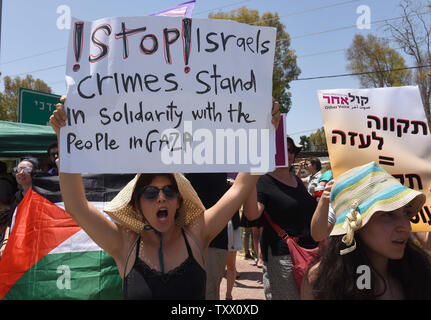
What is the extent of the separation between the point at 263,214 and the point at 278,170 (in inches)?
15.0

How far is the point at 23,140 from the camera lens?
16.0 ft

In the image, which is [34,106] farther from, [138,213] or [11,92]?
[11,92]

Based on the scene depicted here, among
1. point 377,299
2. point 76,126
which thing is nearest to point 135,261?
point 76,126

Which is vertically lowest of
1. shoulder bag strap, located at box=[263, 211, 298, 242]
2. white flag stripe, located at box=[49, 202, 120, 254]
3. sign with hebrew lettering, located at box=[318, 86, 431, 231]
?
white flag stripe, located at box=[49, 202, 120, 254]

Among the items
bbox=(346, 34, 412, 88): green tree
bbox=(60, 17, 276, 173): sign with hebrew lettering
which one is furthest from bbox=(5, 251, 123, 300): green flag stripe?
bbox=(346, 34, 412, 88): green tree

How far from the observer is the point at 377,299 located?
1.63 meters

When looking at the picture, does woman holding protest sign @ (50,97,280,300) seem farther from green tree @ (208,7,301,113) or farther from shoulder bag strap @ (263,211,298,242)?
green tree @ (208,7,301,113)

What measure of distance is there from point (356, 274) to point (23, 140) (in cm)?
460

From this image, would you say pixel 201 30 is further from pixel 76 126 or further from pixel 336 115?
pixel 336 115

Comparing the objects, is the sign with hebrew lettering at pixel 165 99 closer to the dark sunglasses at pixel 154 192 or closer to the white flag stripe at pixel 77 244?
the dark sunglasses at pixel 154 192

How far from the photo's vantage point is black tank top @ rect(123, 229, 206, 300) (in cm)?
178

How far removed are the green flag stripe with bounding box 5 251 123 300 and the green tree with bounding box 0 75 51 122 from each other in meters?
27.9

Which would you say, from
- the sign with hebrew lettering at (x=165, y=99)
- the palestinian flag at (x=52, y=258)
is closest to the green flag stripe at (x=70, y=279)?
the palestinian flag at (x=52, y=258)

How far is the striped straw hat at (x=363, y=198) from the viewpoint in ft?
5.27
